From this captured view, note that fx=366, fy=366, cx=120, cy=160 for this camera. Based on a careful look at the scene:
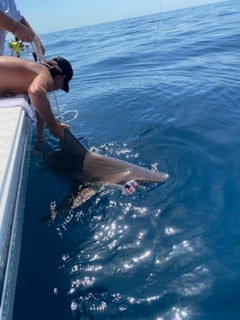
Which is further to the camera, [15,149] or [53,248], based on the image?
[53,248]

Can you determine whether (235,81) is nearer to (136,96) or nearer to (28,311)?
(136,96)

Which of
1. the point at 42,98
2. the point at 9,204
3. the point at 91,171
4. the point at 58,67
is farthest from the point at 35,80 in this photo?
the point at 9,204

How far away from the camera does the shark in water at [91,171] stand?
13.7ft

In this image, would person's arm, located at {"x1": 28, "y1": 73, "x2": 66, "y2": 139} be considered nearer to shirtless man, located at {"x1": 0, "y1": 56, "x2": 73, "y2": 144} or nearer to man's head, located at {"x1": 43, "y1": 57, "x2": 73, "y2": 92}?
shirtless man, located at {"x1": 0, "y1": 56, "x2": 73, "y2": 144}

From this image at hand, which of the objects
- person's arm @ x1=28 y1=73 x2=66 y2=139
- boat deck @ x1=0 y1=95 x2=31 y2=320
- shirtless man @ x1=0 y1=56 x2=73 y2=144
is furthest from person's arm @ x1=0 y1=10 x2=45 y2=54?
boat deck @ x1=0 y1=95 x2=31 y2=320

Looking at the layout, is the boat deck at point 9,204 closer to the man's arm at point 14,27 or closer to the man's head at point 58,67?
the man's head at point 58,67

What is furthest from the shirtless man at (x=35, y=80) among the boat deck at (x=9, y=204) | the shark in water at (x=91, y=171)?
the boat deck at (x=9, y=204)

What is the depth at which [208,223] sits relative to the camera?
144 inches

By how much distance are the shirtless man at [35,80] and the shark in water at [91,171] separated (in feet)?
0.83

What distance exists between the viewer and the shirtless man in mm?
3682

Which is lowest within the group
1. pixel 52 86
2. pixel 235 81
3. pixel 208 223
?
pixel 235 81

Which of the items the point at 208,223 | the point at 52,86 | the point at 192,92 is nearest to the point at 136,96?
the point at 192,92

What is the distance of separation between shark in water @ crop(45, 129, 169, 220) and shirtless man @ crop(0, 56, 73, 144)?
25 centimetres

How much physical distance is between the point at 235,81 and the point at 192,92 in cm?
130
